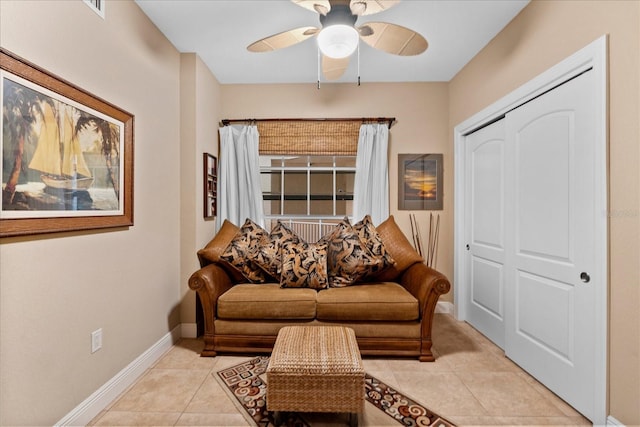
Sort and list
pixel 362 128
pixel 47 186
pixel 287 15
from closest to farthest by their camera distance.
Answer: pixel 47 186 < pixel 287 15 < pixel 362 128

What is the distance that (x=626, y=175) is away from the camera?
1515mm

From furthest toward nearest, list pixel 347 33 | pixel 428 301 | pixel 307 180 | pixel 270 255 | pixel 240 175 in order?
pixel 307 180 < pixel 240 175 < pixel 270 255 < pixel 428 301 < pixel 347 33

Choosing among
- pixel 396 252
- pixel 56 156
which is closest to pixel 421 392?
pixel 396 252

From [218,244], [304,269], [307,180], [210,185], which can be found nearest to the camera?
[304,269]

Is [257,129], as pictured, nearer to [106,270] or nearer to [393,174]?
[393,174]

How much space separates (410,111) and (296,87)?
4.53 ft

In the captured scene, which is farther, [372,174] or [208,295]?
[372,174]

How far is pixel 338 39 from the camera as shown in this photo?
1648 mm

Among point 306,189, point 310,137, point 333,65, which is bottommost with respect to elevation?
point 306,189

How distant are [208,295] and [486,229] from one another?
2589mm

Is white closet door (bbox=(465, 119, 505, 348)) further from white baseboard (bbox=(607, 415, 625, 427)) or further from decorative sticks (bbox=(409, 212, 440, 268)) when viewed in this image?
white baseboard (bbox=(607, 415, 625, 427))

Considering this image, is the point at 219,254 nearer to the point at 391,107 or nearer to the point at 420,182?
the point at 420,182

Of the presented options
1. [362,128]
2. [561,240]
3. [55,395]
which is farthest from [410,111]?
[55,395]

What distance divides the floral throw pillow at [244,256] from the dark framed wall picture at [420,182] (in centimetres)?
178
